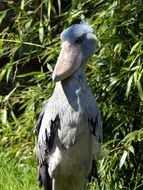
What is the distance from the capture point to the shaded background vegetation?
502cm

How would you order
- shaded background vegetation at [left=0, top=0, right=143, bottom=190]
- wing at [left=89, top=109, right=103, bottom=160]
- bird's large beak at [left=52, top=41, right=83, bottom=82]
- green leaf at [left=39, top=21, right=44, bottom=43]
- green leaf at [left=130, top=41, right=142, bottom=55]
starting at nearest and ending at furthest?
bird's large beak at [left=52, top=41, right=83, bottom=82] < wing at [left=89, top=109, right=103, bottom=160] < green leaf at [left=130, top=41, right=142, bottom=55] < shaded background vegetation at [left=0, top=0, right=143, bottom=190] < green leaf at [left=39, top=21, right=44, bottom=43]

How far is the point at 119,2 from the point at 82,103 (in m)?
1.56

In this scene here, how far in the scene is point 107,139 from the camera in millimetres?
5277

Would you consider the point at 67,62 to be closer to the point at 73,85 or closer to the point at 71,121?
the point at 73,85

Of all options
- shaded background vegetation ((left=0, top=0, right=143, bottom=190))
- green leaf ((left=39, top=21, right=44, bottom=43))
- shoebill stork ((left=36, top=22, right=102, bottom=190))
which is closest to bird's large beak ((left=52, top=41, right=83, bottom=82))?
shoebill stork ((left=36, top=22, right=102, bottom=190))

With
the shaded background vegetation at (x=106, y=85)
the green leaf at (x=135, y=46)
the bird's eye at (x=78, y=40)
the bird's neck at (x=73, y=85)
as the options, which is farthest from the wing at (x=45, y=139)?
the green leaf at (x=135, y=46)

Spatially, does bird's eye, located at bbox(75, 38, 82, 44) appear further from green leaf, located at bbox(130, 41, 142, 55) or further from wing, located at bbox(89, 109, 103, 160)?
green leaf, located at bbox(130, 41, 142, 55)

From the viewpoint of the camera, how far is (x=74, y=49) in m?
3.79

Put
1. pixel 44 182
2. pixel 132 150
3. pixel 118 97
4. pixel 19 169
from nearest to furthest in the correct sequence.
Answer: pixel 44 182, pixel 132 150, pixel 118 97, pixel 19 169

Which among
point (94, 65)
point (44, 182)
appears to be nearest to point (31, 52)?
point (94, 65)

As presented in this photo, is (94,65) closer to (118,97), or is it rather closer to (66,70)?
(118,97)

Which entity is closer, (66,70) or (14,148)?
(66,70)

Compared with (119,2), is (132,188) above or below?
below

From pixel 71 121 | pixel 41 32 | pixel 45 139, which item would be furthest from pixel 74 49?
pixel 41 32
